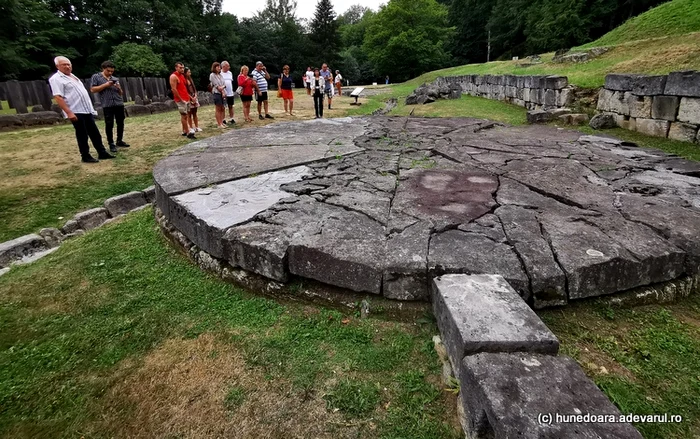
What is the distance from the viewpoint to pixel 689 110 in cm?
502

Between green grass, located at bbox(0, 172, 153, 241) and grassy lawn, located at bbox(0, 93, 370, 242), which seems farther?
grassy lawn, located at bbox(0, 93, 370, 242)

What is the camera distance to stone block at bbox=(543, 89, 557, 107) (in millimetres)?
8242

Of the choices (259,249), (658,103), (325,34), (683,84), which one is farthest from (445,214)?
(325,34)

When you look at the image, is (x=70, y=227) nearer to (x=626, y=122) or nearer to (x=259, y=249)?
(x=259, y=249)

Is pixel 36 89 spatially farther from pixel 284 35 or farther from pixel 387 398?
pixel 284 35

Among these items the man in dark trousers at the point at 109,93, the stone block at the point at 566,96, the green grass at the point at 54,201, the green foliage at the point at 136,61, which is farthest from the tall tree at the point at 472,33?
the green grass at the point at 54,201

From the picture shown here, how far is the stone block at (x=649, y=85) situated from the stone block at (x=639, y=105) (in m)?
0.08

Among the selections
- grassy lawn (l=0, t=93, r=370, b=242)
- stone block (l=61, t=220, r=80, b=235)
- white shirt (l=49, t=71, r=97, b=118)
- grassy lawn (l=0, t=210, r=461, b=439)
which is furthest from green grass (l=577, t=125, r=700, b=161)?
white shirt (l=49, t=71, r=97, b=118)

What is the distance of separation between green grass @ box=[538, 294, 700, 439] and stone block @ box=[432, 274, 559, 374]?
0.36 meters

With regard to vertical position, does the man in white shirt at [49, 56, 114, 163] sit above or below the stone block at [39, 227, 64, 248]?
above

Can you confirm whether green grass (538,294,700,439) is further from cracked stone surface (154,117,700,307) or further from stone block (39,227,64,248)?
stone block (39,227,64,248)

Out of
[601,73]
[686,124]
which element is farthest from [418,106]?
[686,124]

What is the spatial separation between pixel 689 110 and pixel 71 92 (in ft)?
29.0

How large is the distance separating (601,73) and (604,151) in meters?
5.95
